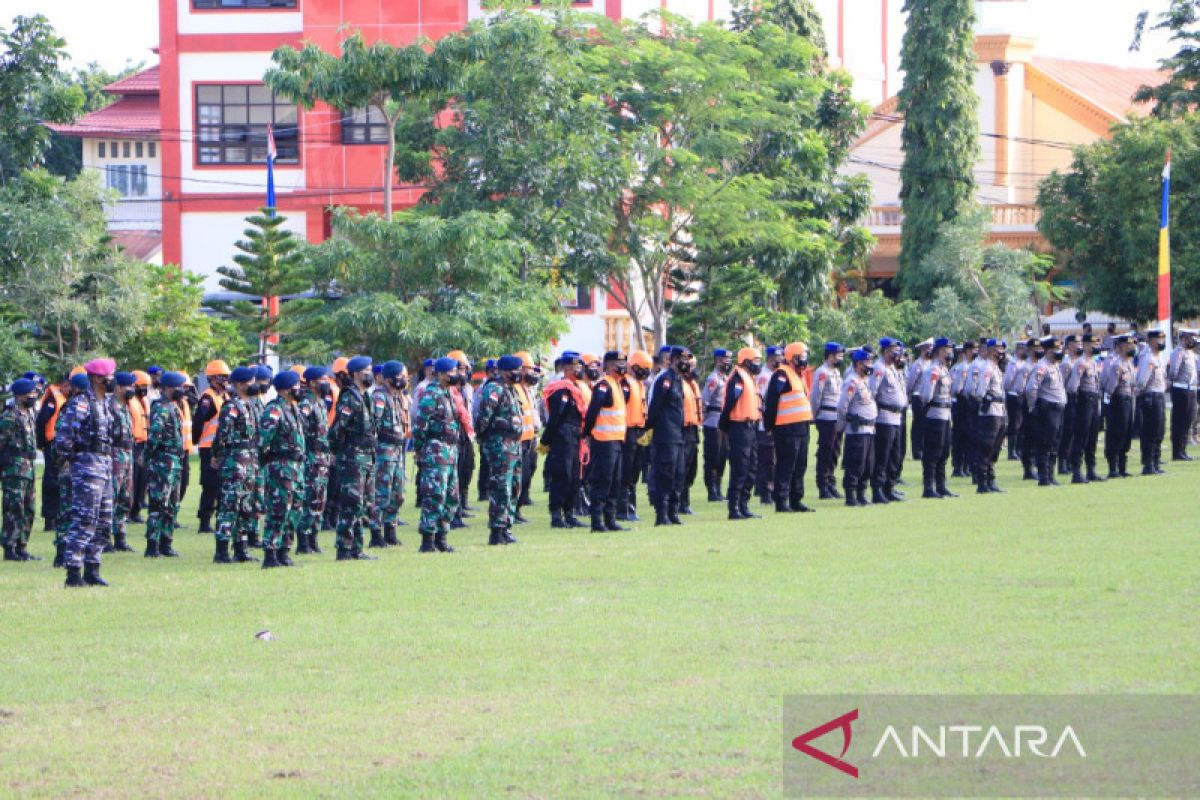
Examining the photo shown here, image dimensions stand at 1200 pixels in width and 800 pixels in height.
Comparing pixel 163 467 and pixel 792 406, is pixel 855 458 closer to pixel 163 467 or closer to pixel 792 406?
Result: pixel 792 406

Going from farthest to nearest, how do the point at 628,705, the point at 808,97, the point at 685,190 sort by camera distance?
the point at 808,97 < the point at 685,190 < the point at 628,705

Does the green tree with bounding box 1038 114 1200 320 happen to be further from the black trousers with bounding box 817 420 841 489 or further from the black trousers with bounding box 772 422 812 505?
the black trousers with bounding box 772 422 812 505

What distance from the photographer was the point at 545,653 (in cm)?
1067

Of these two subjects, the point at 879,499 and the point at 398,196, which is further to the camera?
the point at 398,196

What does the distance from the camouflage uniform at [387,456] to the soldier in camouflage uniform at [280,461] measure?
0.85 m

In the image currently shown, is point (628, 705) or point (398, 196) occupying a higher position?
point (398, 196)

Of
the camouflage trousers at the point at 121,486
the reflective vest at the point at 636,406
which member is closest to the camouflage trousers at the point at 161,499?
the camouflage trousers at the point at 121,486

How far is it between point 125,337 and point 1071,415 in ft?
65.2

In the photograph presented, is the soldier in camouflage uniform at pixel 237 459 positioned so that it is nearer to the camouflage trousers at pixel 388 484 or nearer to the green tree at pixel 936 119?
the camouflage trousers at pixel 388 484

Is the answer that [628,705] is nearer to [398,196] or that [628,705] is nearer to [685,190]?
[685,190]

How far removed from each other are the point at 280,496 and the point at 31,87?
11.8 m

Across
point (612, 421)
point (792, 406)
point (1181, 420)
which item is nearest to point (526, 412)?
point (612, 421)

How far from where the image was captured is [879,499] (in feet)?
71.1

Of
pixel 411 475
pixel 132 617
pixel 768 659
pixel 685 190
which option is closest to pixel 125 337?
pixel 411 475
